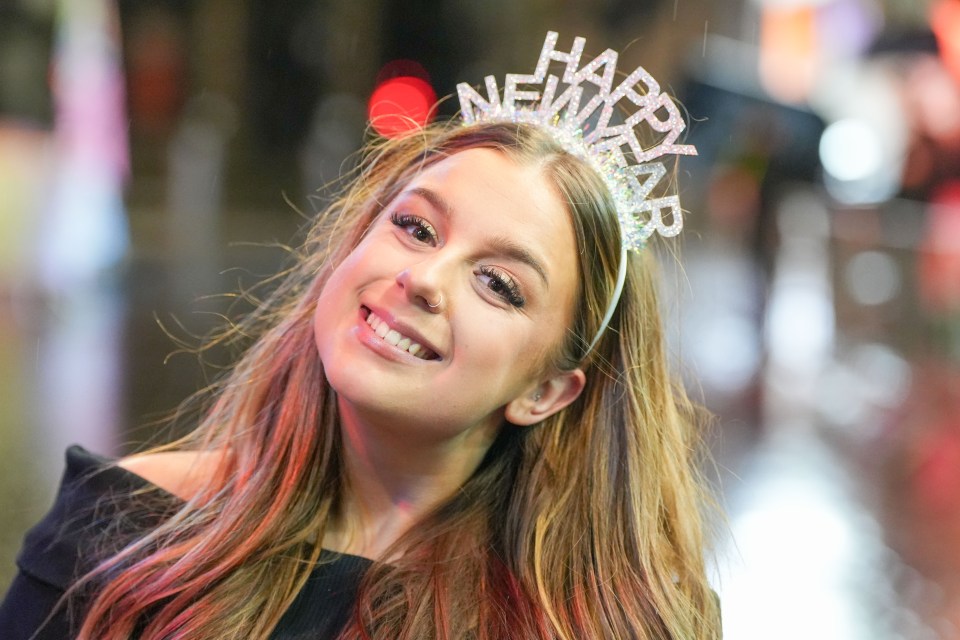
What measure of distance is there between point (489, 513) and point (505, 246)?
1.44ft

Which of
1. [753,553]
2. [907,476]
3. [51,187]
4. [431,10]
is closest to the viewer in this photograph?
[753,553]

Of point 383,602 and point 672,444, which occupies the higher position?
point 672,444

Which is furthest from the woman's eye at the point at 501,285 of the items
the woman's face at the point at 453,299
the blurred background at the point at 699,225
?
the blurred background at the point at 699,225

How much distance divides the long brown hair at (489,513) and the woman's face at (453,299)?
0.06 metres

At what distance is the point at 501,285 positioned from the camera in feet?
5.32

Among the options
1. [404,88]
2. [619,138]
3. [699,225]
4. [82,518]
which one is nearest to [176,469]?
[82,518]

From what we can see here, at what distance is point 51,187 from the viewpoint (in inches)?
277

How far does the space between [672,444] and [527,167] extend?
0.52 m

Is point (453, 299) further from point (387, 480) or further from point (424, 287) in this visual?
point (387, 480)

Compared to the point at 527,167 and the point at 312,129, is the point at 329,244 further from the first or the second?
the point at 312,129

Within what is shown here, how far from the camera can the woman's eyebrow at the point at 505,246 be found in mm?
1613

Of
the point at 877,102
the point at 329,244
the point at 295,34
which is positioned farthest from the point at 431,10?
the point at 329,244

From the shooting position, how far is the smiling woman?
1577 mm

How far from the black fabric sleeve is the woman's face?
428 millimetres
